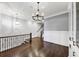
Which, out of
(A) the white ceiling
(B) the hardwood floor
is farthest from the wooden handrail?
(A) the white ceiling

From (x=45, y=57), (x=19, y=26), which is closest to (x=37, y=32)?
(x=19, y=26)

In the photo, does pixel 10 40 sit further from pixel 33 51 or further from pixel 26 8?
pixel 26 8

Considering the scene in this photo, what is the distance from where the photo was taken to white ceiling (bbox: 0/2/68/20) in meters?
1.42

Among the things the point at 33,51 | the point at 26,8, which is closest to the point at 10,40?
the point at 33,51

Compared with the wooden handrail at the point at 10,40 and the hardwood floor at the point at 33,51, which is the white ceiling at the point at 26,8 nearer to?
the wooden handrail at the point at 10,40

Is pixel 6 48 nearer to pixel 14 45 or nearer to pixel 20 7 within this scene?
pixel 14 45

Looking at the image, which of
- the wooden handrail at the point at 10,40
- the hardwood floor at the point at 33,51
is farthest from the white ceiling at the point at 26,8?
the hardwood floor at the point at 33,51

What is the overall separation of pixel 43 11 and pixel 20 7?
1.57 feet

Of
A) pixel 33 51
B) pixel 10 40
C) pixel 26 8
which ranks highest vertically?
pixel 26 8

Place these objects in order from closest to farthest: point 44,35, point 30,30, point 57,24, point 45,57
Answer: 1. point 45,57
2. point 30,30
3. point 44,35
4. point 57,24

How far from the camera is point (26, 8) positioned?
4.92 feet

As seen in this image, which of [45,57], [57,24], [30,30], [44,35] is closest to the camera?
[45,57]

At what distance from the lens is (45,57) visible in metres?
1.45

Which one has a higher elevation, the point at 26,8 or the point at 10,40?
the point at 26,8
